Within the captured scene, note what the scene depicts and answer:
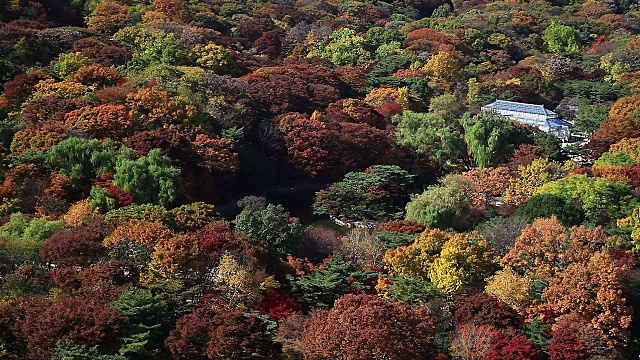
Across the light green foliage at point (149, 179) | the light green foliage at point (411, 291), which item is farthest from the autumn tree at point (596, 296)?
the light green foliage at point (149, 179)

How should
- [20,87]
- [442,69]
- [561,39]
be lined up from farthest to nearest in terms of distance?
1. [561,39]
2. [442,69]
3. [20,87]

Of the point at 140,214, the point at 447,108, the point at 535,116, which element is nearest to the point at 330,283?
the point at 140,214

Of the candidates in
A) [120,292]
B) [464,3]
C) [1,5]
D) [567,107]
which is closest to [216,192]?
[120,292]

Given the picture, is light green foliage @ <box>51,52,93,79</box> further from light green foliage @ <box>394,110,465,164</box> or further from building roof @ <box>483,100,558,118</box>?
building roof @ <box>483,100,558,118</box>

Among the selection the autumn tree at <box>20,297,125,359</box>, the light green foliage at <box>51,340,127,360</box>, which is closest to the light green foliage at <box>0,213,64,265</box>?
the autumn tree at <box>20,297,125,359</box>

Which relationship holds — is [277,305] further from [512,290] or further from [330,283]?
[512,290]

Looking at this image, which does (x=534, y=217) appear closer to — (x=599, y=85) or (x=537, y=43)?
(x=599, y=85)
